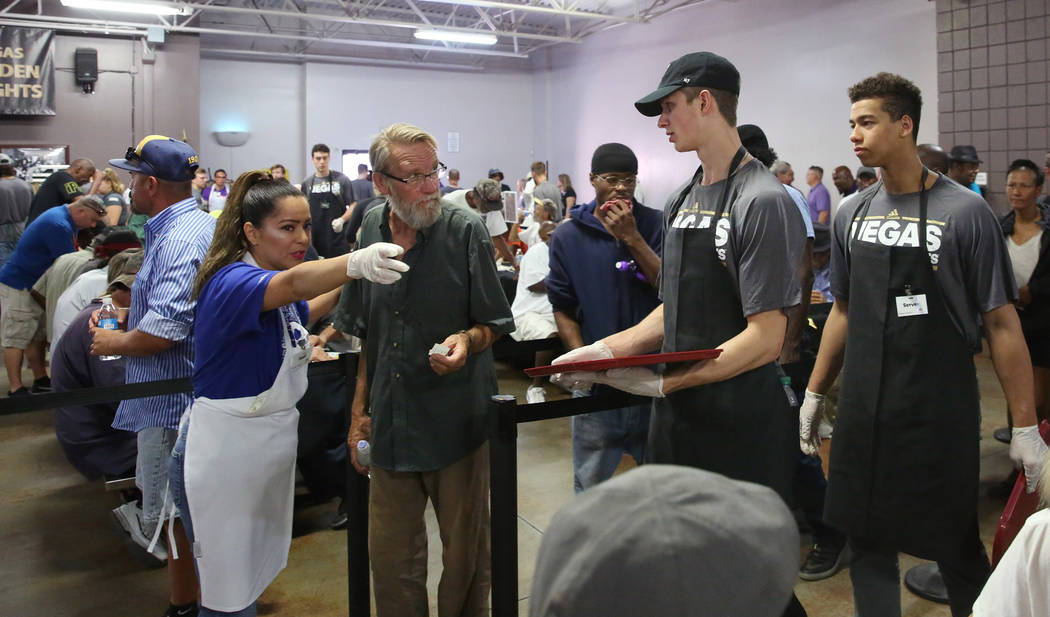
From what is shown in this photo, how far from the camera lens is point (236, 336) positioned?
2.19 metres

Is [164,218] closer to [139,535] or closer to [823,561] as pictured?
[139,535]

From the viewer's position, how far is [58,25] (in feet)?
51.2

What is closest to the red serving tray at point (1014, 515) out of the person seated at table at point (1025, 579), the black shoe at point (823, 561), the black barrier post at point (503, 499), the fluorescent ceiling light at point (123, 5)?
the person seated at table at point (1025, 579)

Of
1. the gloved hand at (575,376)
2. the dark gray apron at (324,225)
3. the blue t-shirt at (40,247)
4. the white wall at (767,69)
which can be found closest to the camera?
the gloved hand at (575,376)

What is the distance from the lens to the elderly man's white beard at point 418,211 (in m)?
2.51

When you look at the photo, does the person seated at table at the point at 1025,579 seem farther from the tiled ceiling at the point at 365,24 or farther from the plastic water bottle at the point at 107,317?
the tiled ceiling at the point at 365,24

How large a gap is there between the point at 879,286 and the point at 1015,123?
28.8 feet

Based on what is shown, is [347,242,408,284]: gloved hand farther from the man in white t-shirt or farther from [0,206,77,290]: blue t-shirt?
the man in white t-shirt

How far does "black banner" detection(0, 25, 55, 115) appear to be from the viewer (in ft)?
50.2

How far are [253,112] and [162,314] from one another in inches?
692

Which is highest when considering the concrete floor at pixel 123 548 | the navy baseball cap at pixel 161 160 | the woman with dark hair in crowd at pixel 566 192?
the woman with dark hair in crowd at pixel 566 192

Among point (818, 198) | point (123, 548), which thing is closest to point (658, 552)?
point (123, 548)

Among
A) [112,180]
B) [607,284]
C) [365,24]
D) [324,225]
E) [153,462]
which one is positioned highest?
[365,24]

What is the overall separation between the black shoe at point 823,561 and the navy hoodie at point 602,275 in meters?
1.38
